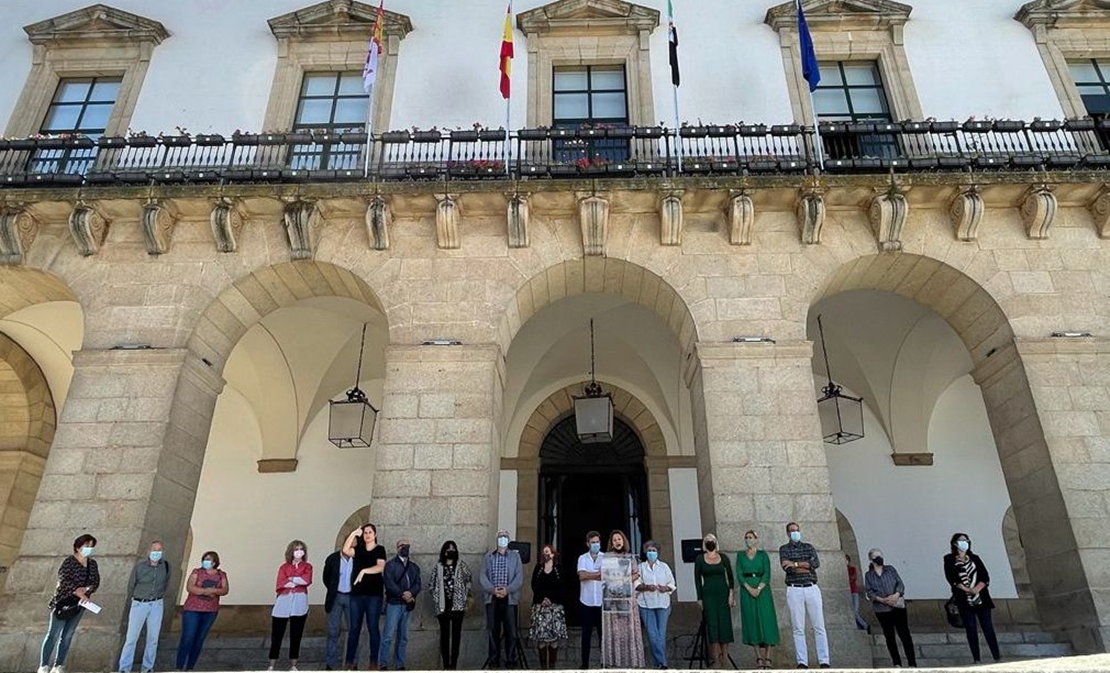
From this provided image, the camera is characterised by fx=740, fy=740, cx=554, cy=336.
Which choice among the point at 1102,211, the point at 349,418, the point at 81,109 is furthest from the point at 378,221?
the point at 1102,211

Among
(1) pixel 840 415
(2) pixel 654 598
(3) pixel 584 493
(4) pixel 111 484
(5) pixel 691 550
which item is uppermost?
(1) pixel 840 415

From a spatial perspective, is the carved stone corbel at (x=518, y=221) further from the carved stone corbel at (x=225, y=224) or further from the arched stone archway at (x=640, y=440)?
the arched stone archway at (x=640, y=440)

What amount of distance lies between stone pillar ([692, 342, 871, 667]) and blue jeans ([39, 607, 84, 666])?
22.1ft

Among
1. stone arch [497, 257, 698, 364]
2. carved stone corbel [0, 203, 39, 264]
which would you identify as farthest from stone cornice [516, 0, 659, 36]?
carved stone corbel [0, 203, 39, 264]

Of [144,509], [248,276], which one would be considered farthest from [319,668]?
[248,276]

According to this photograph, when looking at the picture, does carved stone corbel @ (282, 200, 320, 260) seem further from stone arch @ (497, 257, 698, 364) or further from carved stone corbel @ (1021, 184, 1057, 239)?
carved stone corbel @ (1021, 184, 1057, 239)

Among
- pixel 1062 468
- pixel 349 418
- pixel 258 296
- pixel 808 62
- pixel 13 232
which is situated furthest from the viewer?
pixel 349 418

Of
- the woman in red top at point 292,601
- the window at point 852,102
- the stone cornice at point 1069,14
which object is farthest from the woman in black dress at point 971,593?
the stone cornice at point 1069,14

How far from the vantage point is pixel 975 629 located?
7.84m

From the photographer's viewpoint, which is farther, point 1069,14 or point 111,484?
point 1069,14

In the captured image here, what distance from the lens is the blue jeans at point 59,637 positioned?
22.9ft

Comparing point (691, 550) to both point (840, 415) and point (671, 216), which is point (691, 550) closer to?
point (671, 216)

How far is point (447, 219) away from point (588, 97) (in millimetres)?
3924

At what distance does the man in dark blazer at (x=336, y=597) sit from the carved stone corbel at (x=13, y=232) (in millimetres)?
6455
